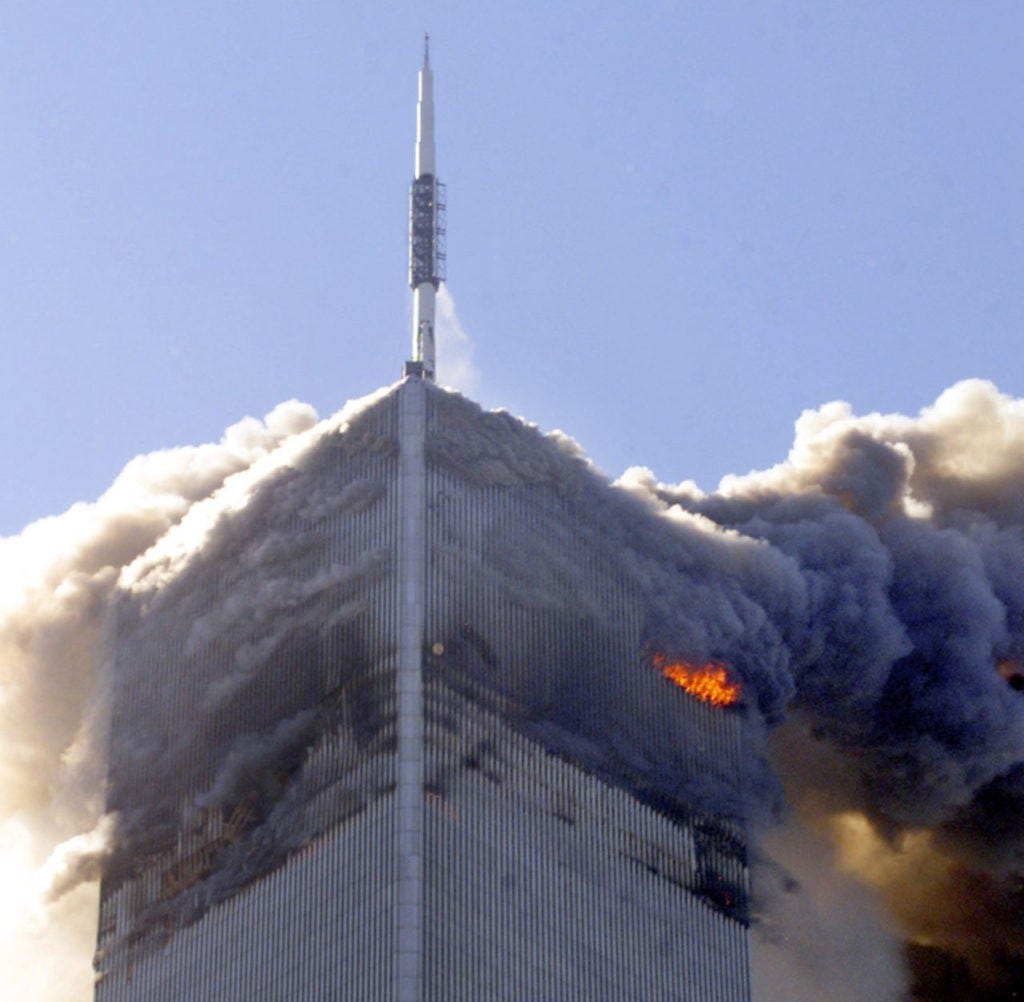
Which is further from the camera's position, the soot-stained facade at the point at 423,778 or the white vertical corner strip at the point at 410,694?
the soot-stained facade at the point at 423,778

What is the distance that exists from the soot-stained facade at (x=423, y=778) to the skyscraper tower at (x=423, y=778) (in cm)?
18

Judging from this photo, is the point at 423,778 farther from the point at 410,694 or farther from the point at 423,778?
the point at 410,694

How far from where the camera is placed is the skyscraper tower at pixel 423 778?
178m

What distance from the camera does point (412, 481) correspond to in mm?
191750

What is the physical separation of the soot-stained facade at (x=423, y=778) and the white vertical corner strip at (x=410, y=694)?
15 cm

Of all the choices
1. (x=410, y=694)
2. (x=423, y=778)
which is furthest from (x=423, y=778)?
(x=410, y=694)

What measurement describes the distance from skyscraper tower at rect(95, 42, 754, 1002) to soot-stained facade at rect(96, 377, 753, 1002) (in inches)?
6.9

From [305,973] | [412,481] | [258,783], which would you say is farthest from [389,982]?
[412,481]

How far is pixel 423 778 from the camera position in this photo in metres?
180

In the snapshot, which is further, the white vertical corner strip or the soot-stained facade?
the soot-stained facade

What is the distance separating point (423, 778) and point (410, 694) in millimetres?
5858

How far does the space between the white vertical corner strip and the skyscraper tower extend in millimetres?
161

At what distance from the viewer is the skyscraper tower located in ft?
585

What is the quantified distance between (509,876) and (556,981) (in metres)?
7.05
